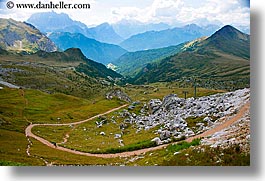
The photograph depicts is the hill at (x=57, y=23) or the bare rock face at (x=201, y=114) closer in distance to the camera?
the bare rock face at (x=201, y=114)

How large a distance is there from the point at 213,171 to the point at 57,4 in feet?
36.8

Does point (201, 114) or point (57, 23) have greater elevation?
point (57, 23)

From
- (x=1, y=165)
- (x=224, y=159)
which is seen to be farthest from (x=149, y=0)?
(x=1, y=165)

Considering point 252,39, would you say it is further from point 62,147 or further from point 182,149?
point 62,147

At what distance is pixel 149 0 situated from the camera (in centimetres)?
1798

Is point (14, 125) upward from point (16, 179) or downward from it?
upward
